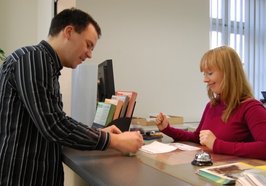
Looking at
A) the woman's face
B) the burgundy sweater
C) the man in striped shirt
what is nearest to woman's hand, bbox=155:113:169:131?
the burgundy sweater

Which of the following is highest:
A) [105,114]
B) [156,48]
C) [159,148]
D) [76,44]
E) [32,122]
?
[76,44]

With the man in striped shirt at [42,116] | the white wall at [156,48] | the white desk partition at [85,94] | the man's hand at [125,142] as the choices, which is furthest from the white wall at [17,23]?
the man's hand at [125,142]

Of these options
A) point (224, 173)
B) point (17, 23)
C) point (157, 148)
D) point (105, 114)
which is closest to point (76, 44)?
point (105, 114)

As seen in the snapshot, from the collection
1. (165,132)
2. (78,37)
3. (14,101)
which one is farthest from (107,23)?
(14,101)

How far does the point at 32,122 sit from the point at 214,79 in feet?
3.01

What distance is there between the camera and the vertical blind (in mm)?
3871

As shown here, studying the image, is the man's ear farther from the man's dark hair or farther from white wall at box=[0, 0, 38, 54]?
white wall at box=[0, 0, 38, 54]

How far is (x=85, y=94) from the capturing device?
1.84 m

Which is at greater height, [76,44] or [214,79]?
[76,44]

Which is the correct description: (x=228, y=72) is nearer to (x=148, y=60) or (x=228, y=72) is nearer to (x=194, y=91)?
(x=148, y=60)

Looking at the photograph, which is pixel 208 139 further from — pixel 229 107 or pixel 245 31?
pixel 245 31

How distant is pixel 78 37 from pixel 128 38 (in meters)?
2.03

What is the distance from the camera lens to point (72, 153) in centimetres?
127

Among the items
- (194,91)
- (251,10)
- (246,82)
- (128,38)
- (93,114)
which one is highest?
(251,10)
